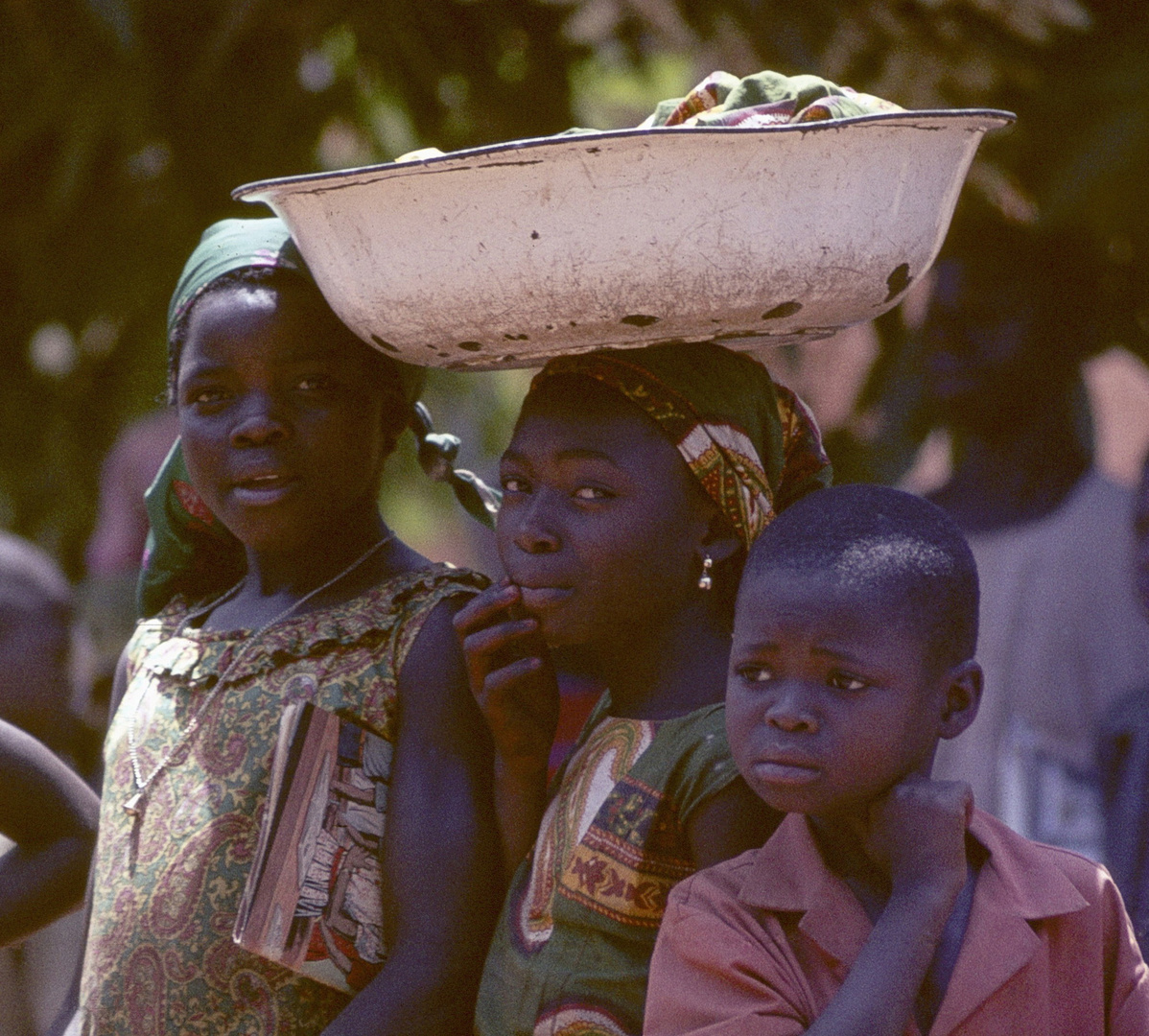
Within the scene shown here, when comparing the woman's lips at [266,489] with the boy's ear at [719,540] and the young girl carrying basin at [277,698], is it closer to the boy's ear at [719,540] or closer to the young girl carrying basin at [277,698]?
the young girl carrying basin at [277,698]

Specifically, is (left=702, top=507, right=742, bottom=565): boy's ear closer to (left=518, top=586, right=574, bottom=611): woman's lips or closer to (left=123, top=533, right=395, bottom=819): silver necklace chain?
(left=518, top=586, right=574, bottom=611): woman's lips

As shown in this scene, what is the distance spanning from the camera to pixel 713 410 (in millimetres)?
2438

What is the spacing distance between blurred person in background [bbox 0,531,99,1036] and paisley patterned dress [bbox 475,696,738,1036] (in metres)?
1.87

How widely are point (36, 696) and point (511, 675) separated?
2405mm

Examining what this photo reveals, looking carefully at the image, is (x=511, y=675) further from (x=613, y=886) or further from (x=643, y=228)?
(x=643, y=228)

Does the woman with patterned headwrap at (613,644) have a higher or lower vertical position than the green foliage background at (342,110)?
lower

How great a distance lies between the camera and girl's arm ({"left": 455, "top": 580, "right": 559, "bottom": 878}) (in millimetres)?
2428

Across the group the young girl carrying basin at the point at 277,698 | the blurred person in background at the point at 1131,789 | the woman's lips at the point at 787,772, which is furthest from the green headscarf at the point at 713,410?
the blurred person in background at the point at 1131,789

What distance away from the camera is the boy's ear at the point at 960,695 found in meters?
2.14

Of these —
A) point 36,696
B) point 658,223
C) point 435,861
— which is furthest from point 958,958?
point 36,696

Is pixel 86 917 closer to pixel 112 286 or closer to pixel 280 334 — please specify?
pixel 280 334

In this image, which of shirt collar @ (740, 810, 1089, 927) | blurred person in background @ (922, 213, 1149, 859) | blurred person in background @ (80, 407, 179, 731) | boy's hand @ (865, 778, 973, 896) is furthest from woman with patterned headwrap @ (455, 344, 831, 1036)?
blurred person in background @ (80, 407, 179, 731)

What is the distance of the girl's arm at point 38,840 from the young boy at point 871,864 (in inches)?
53.7

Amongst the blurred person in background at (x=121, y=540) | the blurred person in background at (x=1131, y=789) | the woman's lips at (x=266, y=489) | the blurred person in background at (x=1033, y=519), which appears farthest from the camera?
the blurred person in background at (x=121, y=540)
